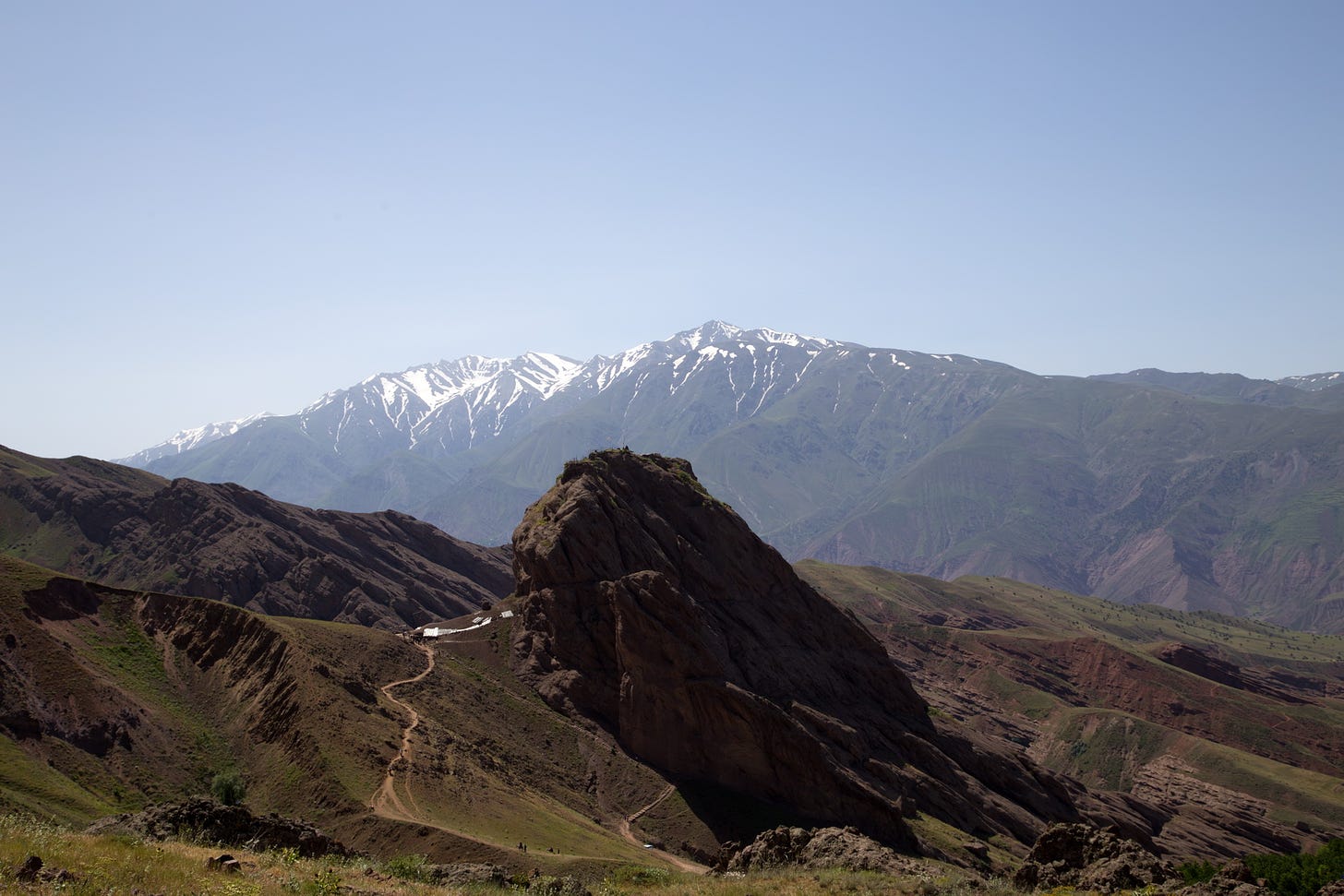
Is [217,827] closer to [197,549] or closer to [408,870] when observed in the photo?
[408,870]

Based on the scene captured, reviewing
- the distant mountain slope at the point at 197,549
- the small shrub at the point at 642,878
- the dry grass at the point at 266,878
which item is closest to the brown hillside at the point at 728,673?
the small shrub at the point at 642,878

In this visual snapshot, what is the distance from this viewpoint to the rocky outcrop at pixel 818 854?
40156mm

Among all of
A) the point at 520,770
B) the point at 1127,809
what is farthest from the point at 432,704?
the point at 1127,809

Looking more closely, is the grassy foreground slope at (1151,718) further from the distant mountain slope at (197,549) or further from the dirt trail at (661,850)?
the distant mountain slope at (197,549)

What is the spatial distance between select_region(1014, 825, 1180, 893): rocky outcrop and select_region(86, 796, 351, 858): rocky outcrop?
26752 millimetres

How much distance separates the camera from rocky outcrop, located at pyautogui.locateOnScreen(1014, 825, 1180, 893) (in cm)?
3369

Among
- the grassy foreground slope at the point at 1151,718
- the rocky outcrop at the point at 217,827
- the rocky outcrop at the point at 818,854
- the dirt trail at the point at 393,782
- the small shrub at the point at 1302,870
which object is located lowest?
the grassy foreground slope at the point at 1151,718

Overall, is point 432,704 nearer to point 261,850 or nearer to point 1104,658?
point 261,850

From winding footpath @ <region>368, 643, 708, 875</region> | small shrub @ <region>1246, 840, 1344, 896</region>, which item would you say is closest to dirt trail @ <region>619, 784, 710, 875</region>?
winding footpath @ <region>368, 643, 708, 875</region>

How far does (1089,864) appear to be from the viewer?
120ft

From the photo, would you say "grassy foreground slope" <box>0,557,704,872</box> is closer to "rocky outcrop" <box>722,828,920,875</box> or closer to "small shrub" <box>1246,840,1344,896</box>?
"rocky outcrop" <box>722,828,920,875</box>

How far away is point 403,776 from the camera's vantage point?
6234 centimetres

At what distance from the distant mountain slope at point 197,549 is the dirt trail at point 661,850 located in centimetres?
10317

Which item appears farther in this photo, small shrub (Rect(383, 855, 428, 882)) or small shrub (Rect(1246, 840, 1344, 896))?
small shrub (Rect(1246, 840, 1344, 896))
